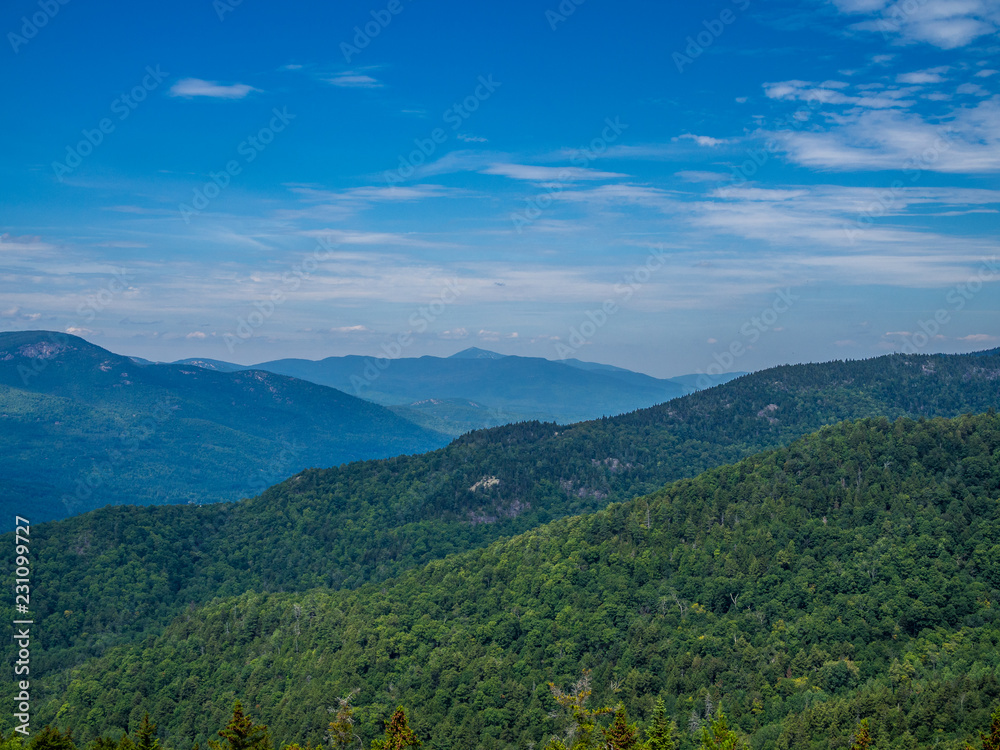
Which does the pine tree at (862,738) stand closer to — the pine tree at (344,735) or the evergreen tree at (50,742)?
the pine tree at (344,735)

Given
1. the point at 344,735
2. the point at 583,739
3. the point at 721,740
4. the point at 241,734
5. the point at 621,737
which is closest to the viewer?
the point at 621,737

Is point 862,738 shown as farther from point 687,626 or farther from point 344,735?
point 344,735

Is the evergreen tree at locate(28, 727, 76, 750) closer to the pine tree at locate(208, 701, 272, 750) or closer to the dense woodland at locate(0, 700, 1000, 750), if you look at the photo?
the dense woodland at locate(0, 700, 1000, 750)

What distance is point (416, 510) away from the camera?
7717 inches

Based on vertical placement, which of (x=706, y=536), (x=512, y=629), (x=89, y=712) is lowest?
(x=89, y=712)

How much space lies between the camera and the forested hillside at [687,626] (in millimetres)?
75000

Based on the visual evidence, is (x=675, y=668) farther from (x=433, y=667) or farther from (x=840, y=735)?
(x=433, y=667)

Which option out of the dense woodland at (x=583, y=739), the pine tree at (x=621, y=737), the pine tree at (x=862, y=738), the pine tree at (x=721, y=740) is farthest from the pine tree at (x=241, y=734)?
the pine tree at (x=862, y=738)

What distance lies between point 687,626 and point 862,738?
135ft

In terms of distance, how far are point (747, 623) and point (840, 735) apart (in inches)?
1207

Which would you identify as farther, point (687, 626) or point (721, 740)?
point (687, 626)

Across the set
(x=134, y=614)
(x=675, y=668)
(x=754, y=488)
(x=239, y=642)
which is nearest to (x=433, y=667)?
(x=675, y=668)

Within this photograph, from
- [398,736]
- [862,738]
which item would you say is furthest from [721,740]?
[398,736]

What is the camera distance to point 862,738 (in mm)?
54656
